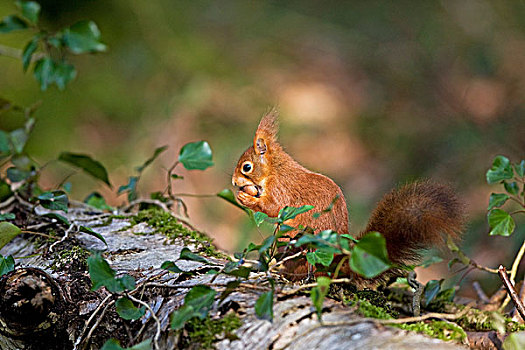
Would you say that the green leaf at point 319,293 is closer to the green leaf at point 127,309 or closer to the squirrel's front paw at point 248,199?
the green leaf at point 127,309

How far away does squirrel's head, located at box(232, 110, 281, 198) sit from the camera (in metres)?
1.27

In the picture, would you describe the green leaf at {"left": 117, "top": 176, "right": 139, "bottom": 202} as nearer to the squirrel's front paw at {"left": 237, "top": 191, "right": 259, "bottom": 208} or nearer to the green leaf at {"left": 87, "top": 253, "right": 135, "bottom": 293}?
the squirrel's front paw at {"left": 237, "top": 191, "right": 259, "bottom": 208}

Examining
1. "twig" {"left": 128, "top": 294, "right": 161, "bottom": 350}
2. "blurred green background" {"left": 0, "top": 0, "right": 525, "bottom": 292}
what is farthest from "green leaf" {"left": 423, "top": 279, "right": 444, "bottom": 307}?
"blurred green background" {"left": 0, "top": 0, "right": 525, "bottom": 292}

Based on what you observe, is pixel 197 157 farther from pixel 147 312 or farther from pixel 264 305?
pixel 264 305

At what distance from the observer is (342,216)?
1102 millimetres

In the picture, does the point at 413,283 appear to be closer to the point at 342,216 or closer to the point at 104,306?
the point at 342,216

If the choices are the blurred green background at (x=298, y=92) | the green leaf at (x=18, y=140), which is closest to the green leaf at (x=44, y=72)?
the green leaf at (x=18, y=140)

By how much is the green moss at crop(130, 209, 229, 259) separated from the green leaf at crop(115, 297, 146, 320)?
0.30 metres

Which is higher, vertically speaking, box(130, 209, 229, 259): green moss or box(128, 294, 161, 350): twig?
box(128, 294, 161, 350): twig

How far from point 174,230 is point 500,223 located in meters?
0.74

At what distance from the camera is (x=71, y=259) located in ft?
3.59

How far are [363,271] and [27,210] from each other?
112cm

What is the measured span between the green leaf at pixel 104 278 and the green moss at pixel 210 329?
4.7 inches

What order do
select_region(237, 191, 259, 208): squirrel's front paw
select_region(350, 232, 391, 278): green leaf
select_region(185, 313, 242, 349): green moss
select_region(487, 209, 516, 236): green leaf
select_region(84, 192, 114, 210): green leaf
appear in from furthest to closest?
select_region(84, 192, 114, 210): green leaf
select_region(237, 191, 259, 208): squirrel's front paw
select_region(487, 209, 516, 236): green leaf
select_region(185, 313, 242, 349): green moss
select_region(350, 232, 391, 278): green leaf
